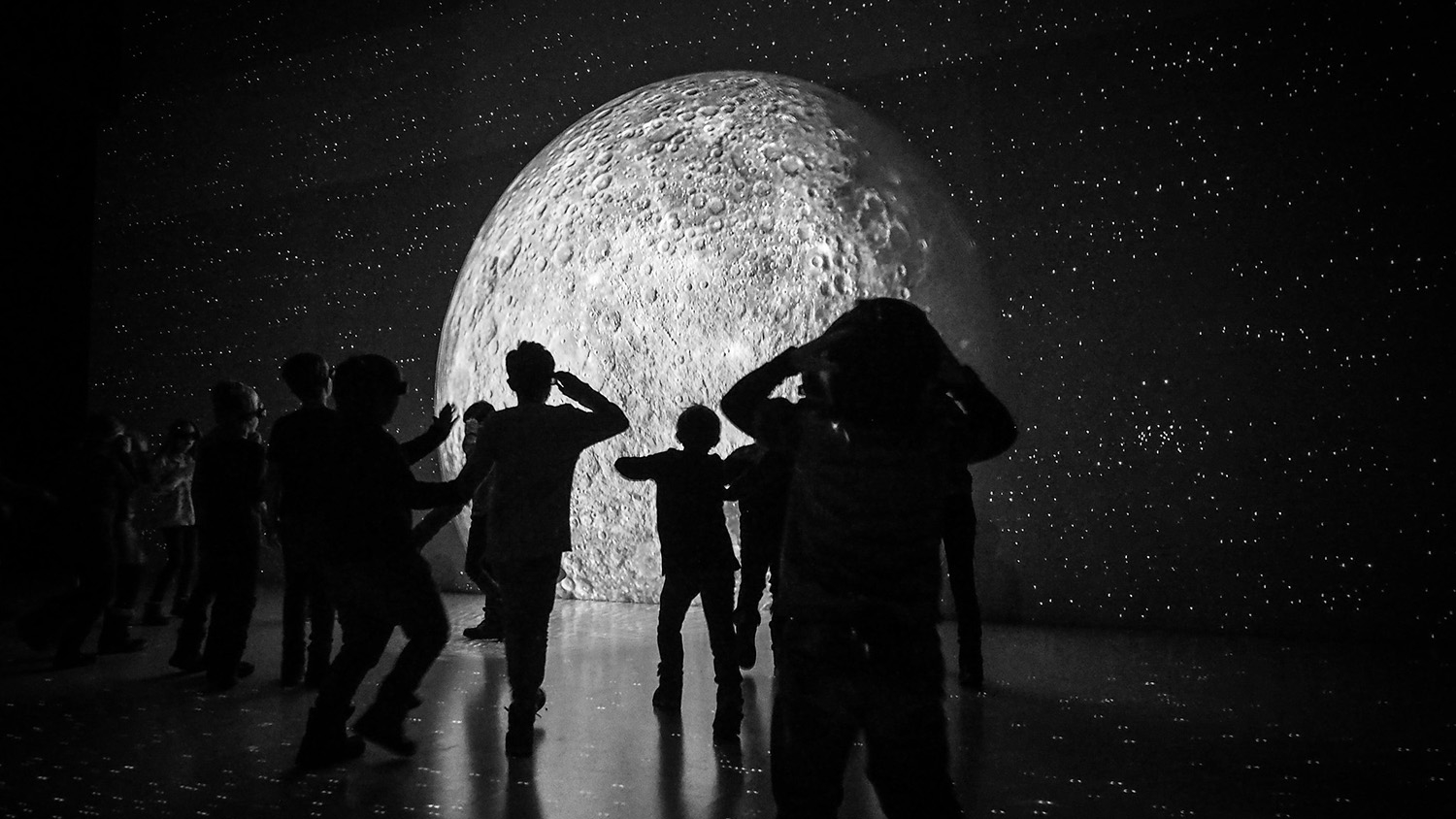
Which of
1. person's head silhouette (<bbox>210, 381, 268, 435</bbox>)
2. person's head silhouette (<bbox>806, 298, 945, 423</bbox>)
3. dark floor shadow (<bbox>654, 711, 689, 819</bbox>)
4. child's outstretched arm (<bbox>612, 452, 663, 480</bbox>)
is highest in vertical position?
person's head silhouette (<bbox>210, 381, 268, 435</bbox>)

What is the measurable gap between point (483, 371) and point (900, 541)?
4.35 metres

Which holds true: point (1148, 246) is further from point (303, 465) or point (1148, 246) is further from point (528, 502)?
point (303, 465)

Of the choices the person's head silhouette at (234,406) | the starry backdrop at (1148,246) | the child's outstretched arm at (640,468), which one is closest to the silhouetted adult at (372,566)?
the child's outstretched arm at (640,468)

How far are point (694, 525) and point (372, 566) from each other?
1020 mm

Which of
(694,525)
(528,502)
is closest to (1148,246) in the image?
(694,525)

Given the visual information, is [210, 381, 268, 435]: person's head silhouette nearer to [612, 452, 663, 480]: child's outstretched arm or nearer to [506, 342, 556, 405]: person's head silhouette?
[506, 342, 556, 405]: person's head silhouette

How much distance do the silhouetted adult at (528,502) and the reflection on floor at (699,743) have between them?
25cm

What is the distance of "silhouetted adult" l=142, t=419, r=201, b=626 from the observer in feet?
18.0

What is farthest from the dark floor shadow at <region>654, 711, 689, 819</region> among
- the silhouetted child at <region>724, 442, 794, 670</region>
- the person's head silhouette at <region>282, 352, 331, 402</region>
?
the person's head silhouette at <region>282, 352, 331, 402</region>

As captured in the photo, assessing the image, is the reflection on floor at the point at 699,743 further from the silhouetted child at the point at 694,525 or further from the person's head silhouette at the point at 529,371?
the person's head silhouette at the point at 529,371

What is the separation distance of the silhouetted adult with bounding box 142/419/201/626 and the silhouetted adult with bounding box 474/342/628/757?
352 centimetres

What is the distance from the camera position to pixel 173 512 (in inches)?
217

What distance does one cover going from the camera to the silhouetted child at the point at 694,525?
315 centimetres

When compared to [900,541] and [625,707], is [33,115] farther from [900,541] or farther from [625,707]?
[900,541]
